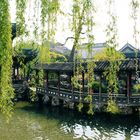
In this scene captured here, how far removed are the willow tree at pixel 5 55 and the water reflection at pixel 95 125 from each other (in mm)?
10318

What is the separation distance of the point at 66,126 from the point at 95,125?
167 cm

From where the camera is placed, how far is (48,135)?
587 inches

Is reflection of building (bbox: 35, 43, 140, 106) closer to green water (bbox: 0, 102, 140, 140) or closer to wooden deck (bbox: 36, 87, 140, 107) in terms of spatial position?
wooden deck (bbox: 36, 87, 140, 107)

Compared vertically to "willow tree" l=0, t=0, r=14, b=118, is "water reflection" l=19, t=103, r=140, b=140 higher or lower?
lower

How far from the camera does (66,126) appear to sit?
17031 millimetres

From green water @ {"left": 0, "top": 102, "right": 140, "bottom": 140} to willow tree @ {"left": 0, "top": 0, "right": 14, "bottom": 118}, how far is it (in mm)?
10003

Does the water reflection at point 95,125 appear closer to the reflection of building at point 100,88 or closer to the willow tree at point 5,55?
the reflection of building at point 100,88

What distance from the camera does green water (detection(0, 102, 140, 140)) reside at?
14.8 metres

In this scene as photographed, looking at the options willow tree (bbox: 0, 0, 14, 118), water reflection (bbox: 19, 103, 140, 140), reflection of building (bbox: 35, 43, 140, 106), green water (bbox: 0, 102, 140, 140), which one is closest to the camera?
willow tree (bbox: 0, 0, 14, 118)

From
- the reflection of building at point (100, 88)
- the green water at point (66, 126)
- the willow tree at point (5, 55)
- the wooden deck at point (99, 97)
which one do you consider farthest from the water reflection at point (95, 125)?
the willow tree at point (5, 55)

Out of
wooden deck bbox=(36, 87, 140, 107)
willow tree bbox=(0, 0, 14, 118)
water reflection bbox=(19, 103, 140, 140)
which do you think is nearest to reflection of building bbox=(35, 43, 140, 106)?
wooden deck bbox=(36, 87, 140, 107)

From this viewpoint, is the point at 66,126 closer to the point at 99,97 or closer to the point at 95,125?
the point at 95,125

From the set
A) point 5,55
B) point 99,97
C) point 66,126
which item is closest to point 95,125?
point 66,126

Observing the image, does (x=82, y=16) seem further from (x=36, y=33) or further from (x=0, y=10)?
(x=0, y=10)
